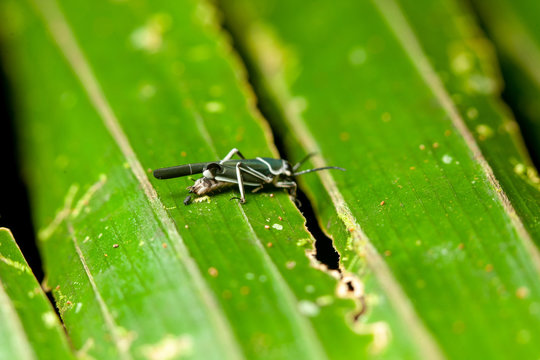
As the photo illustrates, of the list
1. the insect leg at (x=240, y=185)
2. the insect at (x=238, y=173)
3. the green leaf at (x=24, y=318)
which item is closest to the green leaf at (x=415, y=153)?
the insect at (x=238, y=173)

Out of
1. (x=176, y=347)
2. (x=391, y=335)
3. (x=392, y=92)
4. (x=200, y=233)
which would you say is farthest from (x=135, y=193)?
(x=392, y=92)

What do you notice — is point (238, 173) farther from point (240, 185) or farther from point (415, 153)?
point (415, 153)

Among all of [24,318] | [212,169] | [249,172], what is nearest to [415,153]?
[249,172]

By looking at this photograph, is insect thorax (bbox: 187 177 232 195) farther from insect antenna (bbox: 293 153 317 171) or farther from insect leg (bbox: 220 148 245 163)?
insect antenna (bbox: 293 153 317 171)

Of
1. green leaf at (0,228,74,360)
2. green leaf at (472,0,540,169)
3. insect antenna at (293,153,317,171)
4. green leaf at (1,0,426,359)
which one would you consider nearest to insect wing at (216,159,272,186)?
green leaf at (1,0,426,359)

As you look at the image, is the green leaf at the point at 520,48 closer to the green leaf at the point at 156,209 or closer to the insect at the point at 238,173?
the insect at the point at 238,173

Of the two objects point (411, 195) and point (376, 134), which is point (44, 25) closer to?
point (376, 134)

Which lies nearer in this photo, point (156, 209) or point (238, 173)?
point (156, 209)

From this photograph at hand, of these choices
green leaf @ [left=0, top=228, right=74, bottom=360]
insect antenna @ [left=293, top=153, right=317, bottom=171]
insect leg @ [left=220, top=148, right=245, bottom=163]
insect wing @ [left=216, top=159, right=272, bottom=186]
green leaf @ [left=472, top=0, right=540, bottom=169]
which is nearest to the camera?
green leaf @ [left=0, top=228, right=74, bottom=360]
